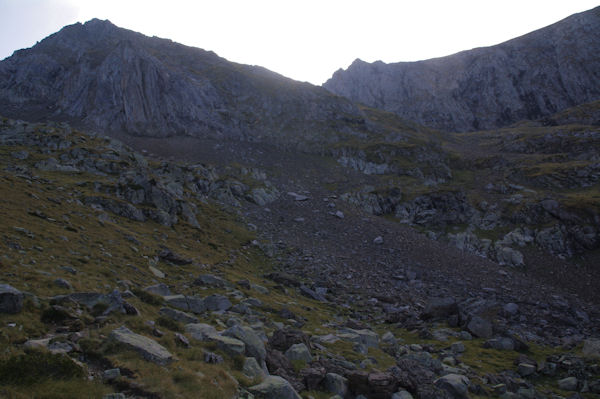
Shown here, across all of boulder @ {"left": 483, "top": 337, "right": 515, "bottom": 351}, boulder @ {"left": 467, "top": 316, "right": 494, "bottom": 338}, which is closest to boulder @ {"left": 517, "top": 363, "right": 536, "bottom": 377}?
boulder @ {"left": 483, "top": 337, "right": 515, "bottom": 351}

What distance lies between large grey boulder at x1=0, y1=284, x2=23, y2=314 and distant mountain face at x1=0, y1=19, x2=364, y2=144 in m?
97.3

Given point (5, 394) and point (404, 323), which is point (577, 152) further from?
point (5, 394)

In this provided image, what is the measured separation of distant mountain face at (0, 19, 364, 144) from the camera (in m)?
104

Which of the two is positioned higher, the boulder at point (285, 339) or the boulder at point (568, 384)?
the boulder at point (285, 339)

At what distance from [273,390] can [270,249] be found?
115ft

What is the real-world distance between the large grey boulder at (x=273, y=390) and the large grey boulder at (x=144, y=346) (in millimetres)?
3323

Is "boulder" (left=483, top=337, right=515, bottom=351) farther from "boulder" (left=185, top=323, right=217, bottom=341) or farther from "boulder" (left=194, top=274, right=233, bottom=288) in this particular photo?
"boulder" (left=185, top=323, right=217, bottom=341)

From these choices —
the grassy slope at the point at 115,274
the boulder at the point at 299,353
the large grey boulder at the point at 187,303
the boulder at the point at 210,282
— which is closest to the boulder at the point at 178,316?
the grassy slope at the point at 115,274

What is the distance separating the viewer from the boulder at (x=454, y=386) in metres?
16.3

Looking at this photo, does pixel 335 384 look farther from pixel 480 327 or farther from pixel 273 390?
pixel 480 327

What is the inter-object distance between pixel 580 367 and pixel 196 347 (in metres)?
25.0

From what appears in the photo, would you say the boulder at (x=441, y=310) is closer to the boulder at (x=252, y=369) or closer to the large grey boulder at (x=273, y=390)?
the boulder at (x=252, y=369)

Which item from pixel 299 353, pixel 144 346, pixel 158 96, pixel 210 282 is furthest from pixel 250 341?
pixel 158 96

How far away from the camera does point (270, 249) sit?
4675cm
